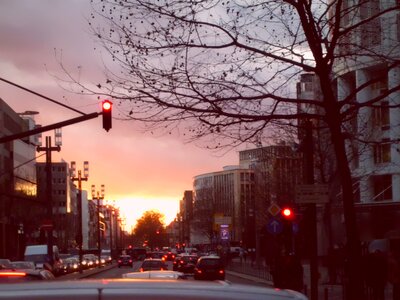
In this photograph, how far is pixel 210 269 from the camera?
5041 centimetres

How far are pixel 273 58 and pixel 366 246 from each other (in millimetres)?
36693

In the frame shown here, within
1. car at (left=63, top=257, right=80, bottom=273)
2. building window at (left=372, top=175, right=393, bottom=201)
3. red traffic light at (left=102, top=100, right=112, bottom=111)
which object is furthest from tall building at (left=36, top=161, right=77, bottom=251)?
red traffic light at (left=102, top=100, right=112, bottom=111)

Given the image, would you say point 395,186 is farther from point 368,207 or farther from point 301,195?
point 301,195

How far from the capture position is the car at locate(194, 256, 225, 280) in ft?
162

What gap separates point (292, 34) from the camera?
19547 millimetres

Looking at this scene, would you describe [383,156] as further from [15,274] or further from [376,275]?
[15,274]

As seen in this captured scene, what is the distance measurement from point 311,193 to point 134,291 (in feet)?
61.2

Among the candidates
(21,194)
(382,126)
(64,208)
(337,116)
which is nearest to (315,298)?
(337,116)

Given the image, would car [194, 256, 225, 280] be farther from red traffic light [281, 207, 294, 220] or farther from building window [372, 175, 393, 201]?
building window [372, 175, 393, 201]

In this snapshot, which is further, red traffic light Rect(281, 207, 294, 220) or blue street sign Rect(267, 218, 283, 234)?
blue street sign Rect(267, 218, 283, 234)

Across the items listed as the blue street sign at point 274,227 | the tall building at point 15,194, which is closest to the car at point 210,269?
the blue street sign at point 274,227

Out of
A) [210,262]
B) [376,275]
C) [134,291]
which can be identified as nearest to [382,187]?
[210,262]

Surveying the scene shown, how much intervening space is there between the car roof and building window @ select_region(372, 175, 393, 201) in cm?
6371

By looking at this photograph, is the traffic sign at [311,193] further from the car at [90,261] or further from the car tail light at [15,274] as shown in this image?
the car at [90,261]
